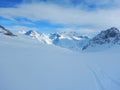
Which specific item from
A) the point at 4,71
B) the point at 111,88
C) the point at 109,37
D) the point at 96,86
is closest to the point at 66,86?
the point at 96,86

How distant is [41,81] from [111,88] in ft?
13.9

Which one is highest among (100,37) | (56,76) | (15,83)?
(15,83)

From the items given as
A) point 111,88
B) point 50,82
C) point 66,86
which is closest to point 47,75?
point 50,82

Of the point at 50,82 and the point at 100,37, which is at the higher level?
the point at 50,82

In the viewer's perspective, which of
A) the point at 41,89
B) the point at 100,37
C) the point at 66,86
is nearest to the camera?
the point at 41,89

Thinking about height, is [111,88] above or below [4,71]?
below

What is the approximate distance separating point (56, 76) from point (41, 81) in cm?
192

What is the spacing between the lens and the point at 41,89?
905cm

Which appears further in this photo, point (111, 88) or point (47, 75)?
point (47, 75)

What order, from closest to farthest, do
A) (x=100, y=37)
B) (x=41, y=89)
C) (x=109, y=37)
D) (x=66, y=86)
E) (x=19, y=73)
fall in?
(x=41, y=89) < (x=66, y=86) < (x=19, y=73) < (x=109, y=37) < (x=100, y=37)

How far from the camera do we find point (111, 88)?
10.1 m

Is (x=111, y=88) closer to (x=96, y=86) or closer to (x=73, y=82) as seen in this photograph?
(x=96, y=86)

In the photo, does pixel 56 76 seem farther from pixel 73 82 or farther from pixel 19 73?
pixel 19 73

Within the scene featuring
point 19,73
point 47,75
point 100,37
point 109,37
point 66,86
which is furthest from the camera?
point 100,37
